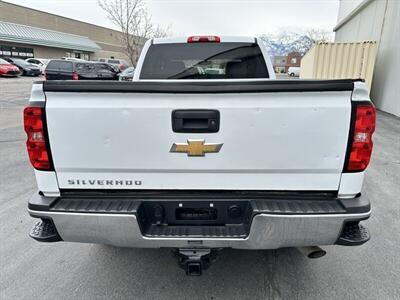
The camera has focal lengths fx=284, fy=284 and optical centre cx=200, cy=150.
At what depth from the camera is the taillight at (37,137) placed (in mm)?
1977

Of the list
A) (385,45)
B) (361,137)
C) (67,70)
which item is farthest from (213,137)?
(67,70)

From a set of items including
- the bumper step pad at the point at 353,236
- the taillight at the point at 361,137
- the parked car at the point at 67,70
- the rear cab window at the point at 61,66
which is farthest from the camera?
the rear cab window at the point at 61,66

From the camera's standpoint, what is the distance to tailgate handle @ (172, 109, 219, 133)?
1.94m

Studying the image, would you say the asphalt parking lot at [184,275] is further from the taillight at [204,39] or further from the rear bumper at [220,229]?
the taillight at [204,39]

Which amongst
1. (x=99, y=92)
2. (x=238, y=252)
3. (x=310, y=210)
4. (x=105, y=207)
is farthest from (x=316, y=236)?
Answer: (x=99, y=92)

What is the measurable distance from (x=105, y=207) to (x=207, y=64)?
246 centimetres

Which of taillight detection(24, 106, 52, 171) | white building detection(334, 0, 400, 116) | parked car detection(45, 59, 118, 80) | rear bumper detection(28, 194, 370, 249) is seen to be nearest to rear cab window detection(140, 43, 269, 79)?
taillight detection(24, 106, 52, 171)

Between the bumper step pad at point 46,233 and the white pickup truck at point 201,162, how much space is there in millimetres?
17

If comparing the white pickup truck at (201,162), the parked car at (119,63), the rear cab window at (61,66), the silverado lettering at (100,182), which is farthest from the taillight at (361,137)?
the parked car at (119,63)

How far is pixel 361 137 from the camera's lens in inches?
76.6

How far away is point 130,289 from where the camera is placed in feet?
8.23

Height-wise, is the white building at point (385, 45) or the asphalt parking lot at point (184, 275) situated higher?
the white building at point (385, 45)

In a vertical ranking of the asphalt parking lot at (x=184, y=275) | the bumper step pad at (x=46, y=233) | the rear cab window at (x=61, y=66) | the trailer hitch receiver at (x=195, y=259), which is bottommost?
the asphalt parking lot at (x=184, y=275)

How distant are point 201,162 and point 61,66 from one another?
18.8m
